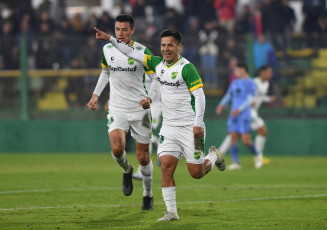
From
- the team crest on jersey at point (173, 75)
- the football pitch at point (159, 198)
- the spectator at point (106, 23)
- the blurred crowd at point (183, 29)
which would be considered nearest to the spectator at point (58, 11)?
the blurred crowd at point (183, 29)

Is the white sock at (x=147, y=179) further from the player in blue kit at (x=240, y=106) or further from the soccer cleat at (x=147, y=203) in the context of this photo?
the player in blue kit at (x=240, y=106)

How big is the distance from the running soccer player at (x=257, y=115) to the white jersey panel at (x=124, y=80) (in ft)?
24.8

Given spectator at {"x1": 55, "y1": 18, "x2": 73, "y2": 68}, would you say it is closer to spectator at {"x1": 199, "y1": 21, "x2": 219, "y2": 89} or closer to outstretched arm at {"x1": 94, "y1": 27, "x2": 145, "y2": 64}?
spectator at {"x1": 199, "y1": 21, "x2": 219, "y2": 89}

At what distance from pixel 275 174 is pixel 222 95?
5.25 metres

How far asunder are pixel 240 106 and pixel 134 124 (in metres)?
6.80

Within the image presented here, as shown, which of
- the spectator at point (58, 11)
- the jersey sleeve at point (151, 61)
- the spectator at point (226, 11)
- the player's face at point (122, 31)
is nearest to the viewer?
the jersey sleeve at point (151, 61)

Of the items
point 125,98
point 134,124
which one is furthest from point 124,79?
point 134,124

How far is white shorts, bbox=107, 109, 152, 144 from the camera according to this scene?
35.1 feet

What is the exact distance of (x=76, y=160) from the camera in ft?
64.0

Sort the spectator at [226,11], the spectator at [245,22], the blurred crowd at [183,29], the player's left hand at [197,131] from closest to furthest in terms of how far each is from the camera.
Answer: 1. the player's left hand at [197,131]
2. the blurred crowd at [183,29]
3. the spectator at [245,22]
4. the spectator at [226,11]

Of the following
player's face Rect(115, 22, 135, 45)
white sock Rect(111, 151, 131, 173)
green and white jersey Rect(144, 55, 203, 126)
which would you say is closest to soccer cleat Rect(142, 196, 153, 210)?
white sock Rect(111, 151, 131, 173)

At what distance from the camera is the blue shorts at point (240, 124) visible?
17.4 meters

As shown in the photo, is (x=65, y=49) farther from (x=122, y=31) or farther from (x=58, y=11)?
(x=122, y=31)

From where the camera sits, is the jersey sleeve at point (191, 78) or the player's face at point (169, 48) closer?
the jersey sleeve at point (191, 78)
